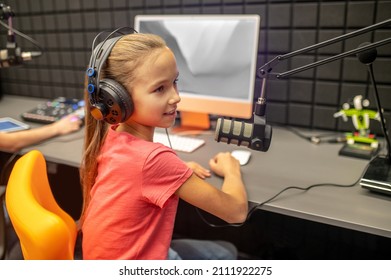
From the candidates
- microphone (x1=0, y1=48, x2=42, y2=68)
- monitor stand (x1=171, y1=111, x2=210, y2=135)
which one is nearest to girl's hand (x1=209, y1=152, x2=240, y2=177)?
monitor stand (x1=171, y1=111, x2=210, y2=135)

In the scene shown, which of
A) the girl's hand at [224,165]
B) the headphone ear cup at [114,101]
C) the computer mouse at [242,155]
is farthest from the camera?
the computer mouse at [242,155]

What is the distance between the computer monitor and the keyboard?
5.1 inches

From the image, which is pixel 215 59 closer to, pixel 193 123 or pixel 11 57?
pixel 193 123

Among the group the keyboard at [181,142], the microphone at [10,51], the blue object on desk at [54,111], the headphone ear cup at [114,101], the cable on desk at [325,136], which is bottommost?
the cable on desk at [325,136]

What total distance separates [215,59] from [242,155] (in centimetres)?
37

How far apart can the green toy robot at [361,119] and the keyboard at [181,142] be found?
503mm

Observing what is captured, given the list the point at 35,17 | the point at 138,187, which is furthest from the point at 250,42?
the point at 35,17

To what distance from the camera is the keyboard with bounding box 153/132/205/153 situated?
126 cm

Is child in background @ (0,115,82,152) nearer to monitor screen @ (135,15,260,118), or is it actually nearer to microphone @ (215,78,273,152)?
monitor screen @ (135,15,260,118)

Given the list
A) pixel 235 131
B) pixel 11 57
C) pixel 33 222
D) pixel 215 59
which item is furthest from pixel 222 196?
pixel 11 57

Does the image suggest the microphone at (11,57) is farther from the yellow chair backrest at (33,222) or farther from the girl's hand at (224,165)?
the girl's hand at (224,165)

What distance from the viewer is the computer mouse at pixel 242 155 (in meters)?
1.15

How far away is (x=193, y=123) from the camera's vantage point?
147 centimetres

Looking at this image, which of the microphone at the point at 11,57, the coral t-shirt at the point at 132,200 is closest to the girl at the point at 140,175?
the coral t-shirt at the point at 132,200
